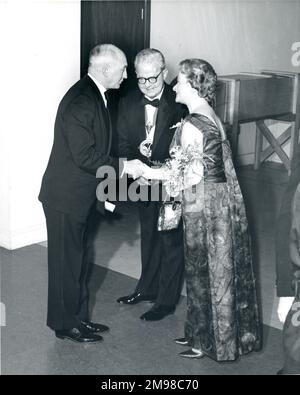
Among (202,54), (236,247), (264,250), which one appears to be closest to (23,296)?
(236,247)

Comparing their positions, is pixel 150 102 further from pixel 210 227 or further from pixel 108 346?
pixel 108 346

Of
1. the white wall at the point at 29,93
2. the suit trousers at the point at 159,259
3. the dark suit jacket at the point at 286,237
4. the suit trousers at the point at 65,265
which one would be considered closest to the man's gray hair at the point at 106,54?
the suit trousers at the point at 65,265

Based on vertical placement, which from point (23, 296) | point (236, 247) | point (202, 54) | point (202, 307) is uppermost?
point (202, 54)

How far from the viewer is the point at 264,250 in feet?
18.2

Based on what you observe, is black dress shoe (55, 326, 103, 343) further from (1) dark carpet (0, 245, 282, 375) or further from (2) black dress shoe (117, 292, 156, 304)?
A: (2) black dress shoe (117, 292, 156, 304)

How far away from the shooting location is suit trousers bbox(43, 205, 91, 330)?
3719 mm

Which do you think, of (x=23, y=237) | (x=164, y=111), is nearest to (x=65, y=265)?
(x=164, y=111)

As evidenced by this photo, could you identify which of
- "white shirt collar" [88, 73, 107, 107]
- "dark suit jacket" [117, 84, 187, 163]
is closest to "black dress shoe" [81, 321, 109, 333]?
"dark suit jacket" [117, 84, 187, 163]

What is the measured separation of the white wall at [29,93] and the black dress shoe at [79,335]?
1706 mm

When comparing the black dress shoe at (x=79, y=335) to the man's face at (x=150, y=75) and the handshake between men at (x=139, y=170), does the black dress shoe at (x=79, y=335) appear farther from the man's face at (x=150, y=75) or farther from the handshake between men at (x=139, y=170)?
the man's face at (x=150, y=75)

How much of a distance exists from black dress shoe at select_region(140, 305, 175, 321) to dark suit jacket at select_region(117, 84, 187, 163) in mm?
927

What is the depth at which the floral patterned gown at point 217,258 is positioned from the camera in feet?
11.4

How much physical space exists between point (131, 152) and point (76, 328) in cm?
116
